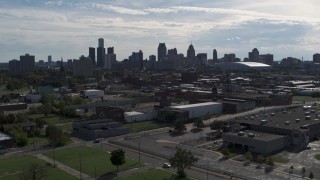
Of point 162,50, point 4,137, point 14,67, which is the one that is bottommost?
point 4,137

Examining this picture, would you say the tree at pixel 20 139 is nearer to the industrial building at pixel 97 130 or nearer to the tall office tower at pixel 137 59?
the industrial building at pixel 97 130

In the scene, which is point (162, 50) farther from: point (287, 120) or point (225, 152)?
point (225, 152)

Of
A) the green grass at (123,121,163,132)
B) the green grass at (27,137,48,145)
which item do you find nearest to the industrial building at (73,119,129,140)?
the green grass at (123,121,163,132)

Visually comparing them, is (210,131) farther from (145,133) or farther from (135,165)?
(135,165)

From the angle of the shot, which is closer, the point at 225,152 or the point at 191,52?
the point at 225,152

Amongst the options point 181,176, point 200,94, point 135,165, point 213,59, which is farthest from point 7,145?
point 213,59

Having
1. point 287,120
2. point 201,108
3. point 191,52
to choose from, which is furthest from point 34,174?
point 191,52

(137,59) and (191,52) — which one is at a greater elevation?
(191,52)
